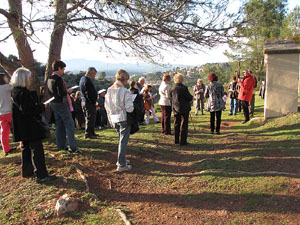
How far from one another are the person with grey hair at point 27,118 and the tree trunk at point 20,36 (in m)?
1.35

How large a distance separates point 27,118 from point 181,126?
3.74 m

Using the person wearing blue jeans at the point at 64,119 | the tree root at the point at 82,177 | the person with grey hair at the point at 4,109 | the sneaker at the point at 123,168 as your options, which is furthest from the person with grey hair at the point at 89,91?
the sneaker at the point at 123,168

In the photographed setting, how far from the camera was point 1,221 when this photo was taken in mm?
3410

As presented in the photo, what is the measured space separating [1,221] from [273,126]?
726 cm

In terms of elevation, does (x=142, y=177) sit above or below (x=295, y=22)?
below

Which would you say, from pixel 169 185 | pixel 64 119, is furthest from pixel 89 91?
pixel 169 185

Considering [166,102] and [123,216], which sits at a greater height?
[166,102]

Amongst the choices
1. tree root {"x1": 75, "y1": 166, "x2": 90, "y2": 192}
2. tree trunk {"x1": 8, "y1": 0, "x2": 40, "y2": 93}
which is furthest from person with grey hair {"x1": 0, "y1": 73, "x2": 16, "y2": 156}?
tree root {"x1": 75, "y1": 166, "x2": 90, "y2": 192}

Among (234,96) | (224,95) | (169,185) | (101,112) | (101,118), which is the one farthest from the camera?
(234,96)

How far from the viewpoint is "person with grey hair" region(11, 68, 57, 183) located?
402 cm

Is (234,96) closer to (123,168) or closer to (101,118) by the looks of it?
(101,118)

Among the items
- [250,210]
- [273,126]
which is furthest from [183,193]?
[273,126]

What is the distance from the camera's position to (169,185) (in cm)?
427

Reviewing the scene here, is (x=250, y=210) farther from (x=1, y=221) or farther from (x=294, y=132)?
(x=294, y=132)
